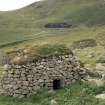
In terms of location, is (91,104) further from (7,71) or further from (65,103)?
(7,71)

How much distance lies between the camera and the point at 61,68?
27.7m

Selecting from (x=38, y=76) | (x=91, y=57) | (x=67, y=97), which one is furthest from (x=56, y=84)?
(x=91, y=57)

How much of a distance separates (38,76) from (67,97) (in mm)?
2593

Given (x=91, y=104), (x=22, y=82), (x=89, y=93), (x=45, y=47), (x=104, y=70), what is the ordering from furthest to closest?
1. (x=104, y=70)
2. (x=45, y=47)
3. (x=22, y=82)
4. (x=89, y=93)
5. (x=91, y=104)

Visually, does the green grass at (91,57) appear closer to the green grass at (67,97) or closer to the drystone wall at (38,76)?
Result: the drystone wall at (38,76)

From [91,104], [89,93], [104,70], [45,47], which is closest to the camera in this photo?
[91,104]

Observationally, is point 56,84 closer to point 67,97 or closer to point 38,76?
point 38,76


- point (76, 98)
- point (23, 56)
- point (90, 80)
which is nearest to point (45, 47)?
point (23, 56)

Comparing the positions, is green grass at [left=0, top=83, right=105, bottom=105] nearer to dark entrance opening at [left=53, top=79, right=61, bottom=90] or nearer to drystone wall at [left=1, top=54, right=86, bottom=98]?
drystone wall at [left=1, top=54, right=86, bottom=98]

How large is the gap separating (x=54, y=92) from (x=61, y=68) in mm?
1959

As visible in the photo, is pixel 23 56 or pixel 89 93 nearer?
pixel 89 93

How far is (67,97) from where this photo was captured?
25109 millimetres

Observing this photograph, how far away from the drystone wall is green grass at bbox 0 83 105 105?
51 centimetres

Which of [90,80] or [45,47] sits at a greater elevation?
[45,47]
